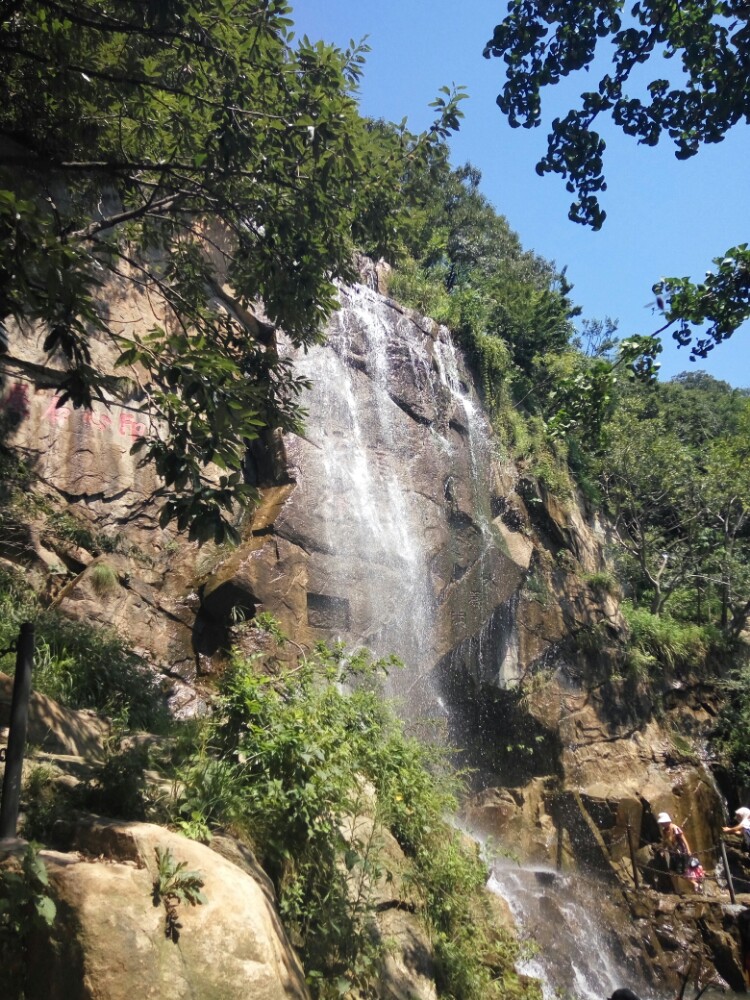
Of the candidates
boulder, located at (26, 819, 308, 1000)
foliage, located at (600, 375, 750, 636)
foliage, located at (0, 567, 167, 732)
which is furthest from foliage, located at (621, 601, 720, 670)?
boulder, located at (26, 819, 308, 1000)

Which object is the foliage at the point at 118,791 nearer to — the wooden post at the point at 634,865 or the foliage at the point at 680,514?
the wooden post at the point at 634,865

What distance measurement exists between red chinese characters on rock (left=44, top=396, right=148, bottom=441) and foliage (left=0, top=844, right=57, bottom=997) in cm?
795

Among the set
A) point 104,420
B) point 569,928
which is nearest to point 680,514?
point 569,928

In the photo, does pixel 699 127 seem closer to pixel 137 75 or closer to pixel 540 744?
pixel 137 75

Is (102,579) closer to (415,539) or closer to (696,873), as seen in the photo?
(415,539)

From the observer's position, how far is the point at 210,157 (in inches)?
254

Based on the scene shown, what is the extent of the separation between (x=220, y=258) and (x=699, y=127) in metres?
10.5

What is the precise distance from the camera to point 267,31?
588 centimetres

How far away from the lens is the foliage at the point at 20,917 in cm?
293

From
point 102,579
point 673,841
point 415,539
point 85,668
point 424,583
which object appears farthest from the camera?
point 415,539

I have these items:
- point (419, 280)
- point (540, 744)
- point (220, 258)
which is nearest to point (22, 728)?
point (540, 744)

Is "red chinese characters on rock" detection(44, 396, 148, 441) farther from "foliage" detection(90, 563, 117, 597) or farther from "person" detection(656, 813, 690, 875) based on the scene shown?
"person" detection(656, 813, 690, 875)

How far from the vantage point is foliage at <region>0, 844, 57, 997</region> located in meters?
2.93

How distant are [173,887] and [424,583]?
367 inches
